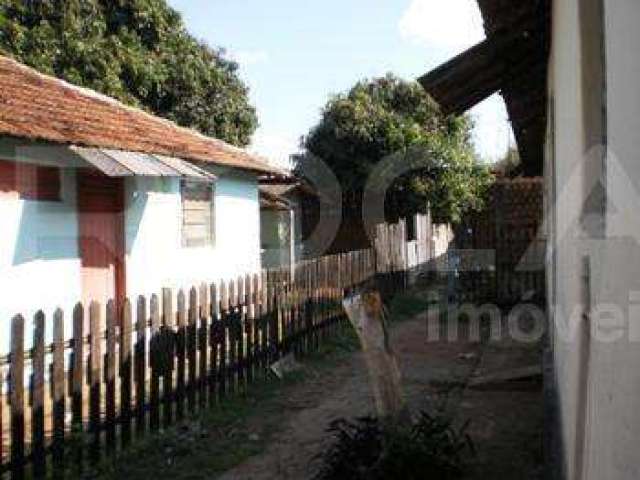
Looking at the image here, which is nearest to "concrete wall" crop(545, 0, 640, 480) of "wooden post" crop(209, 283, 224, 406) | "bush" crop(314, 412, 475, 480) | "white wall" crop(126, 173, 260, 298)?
"bush" crop(314, 412, 475, 480)

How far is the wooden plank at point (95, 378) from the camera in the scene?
18.3 feet

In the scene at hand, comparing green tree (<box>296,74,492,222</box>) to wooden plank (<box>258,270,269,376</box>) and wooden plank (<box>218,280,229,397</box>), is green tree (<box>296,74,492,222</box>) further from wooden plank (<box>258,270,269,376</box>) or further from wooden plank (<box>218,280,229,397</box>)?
wooden plank (<box>218,280,229,397</box>)

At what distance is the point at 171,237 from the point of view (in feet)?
38.7

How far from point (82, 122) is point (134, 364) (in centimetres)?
481

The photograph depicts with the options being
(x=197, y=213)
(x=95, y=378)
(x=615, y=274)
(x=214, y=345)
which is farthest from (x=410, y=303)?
(x=615, y=274)

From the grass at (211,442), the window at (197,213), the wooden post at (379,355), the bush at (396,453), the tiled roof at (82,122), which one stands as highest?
the tiled roof at (82,122)

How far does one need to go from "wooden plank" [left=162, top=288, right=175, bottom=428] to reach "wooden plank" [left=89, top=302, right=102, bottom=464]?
0.90 meters

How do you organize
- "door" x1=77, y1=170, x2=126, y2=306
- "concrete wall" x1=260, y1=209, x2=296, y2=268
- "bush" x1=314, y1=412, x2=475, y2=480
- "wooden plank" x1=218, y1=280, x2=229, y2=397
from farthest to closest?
"concrete wall" x1=260, y1=209, x2=296, y2=268 < "door" x1=77, y1=170, x2=126, y2=306 < "wooden plank" x1=218, y1=280, x2=229, y2=397 < "bush" x1=314, y1=412, x2=475, y2=480

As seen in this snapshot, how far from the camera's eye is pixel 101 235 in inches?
400

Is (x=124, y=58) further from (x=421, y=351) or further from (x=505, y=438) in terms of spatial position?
(x=505, y=438)

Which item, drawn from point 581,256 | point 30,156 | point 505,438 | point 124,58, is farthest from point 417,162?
point 581,256

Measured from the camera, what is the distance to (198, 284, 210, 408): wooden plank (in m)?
7.26

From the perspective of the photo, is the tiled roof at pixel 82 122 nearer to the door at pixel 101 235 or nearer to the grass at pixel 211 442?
the door at pixel 101 235

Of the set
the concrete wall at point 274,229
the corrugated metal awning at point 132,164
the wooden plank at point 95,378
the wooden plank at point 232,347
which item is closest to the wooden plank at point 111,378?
the wooden plank at point 95,378
